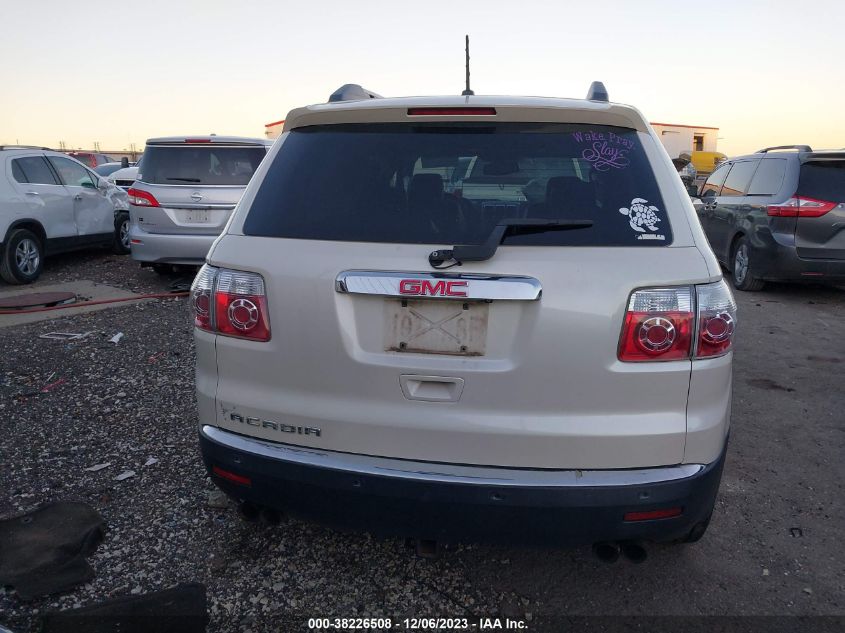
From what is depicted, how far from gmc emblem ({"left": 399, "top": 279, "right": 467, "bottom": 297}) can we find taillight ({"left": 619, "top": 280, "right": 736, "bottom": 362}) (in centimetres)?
54

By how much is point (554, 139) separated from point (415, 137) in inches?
20.1

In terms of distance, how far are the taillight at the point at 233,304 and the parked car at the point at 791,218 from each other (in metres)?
7.11

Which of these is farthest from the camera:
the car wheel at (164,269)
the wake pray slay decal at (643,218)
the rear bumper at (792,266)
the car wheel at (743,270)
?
the car wheel at (164,269)

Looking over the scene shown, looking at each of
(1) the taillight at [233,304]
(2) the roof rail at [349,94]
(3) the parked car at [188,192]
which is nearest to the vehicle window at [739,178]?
(3) the parked car at [188,192]

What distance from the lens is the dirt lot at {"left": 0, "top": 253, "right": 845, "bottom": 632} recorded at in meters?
2.74

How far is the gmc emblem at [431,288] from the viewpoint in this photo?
7.25ft

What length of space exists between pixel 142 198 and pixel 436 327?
7418 mm

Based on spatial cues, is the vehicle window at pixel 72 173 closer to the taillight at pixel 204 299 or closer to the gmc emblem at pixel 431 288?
the taillight at pixel 204 299

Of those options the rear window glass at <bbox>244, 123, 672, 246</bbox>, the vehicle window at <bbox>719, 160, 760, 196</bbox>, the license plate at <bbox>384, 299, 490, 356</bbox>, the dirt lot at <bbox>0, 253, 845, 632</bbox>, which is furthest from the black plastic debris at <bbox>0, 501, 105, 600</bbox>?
the vehicle window at <bbox>719, 160, 760, 196</bbox>

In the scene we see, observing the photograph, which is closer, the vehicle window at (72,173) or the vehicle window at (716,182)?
the vehicle window at (72,173)

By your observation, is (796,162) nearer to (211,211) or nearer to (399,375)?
(211,211)

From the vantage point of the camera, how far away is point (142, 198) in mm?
8609

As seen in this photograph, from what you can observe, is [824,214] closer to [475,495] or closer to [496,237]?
[496,237]

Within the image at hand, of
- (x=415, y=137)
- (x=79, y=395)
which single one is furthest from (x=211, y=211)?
(x=415, y=137)
